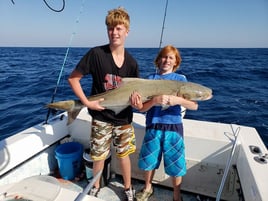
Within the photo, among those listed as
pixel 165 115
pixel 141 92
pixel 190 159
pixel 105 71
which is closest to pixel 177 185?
pixel 190 159

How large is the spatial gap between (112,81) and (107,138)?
75cm

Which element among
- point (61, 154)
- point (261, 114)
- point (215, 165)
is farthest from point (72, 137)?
point (261, 114)

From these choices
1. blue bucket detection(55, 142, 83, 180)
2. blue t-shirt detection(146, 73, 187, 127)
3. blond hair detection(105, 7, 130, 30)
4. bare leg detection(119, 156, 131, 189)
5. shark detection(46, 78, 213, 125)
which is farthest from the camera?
blue bucket detection(55, 142, 83, 180)

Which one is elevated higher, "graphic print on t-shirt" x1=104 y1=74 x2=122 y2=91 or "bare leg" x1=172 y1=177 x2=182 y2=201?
"graphic print on t-shirt" x1=104 y1=74 x2=122 y2=91

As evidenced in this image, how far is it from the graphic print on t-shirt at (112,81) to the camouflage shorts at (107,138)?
48 cm

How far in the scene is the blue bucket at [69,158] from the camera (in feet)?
11.8

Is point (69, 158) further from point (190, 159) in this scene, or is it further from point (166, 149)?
point (190, 159)

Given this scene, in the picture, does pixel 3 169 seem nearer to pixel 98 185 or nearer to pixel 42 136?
pixel 42 136

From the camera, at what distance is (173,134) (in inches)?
115

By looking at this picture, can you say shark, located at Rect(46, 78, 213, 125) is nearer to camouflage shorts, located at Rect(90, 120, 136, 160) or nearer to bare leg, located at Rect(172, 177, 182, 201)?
camouflage shorts, located at Rect(90, 120, 136, 160)

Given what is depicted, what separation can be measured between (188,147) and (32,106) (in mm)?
7344

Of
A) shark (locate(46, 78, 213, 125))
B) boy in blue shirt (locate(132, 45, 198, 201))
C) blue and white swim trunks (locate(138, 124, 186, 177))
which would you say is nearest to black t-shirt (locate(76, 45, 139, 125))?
shark (locate(46, 78, 213, 125))

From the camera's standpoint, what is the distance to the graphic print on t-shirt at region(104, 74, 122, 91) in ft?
9.58

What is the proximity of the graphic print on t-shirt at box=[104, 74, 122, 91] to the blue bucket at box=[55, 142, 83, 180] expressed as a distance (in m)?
1.36
